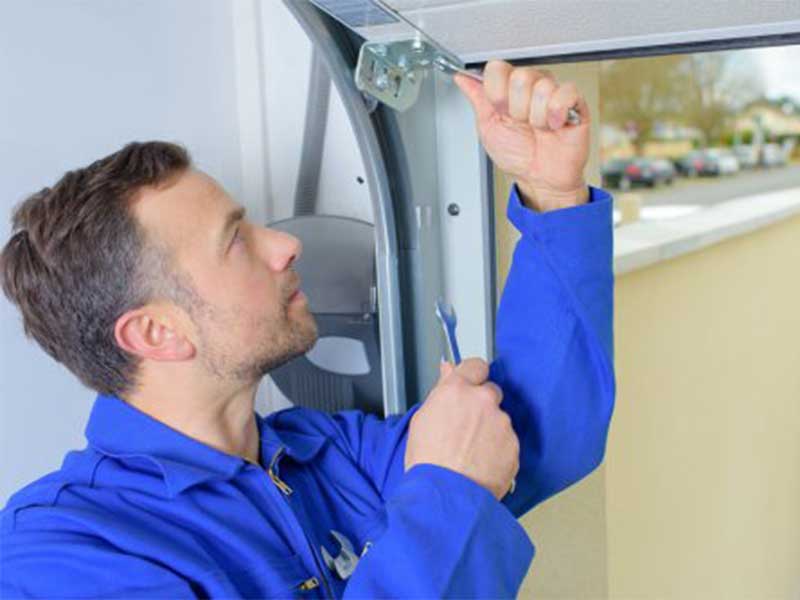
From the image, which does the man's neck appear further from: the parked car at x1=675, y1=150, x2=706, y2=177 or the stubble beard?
the parked car at x1=675, y1=150, x2=706, y2=177

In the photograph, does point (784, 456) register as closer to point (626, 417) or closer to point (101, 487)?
point (626, 417)

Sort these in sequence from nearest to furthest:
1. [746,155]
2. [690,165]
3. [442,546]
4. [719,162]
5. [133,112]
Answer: [442,546]
[133,112]
[746,155]
[719,162]
[690,165]

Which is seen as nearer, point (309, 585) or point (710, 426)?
point (309, 585)

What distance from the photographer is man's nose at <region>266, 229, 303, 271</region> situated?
3.20 ft

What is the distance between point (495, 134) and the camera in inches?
37.3

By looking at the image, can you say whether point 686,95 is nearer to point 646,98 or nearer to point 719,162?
point 646,98

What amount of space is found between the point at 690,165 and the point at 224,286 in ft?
16.8

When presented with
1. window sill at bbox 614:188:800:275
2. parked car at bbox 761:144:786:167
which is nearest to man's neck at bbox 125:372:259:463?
window sill at bbox 614:188:800:275

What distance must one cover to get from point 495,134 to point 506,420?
311mm

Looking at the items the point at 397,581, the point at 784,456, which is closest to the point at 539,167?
the point at 397,581

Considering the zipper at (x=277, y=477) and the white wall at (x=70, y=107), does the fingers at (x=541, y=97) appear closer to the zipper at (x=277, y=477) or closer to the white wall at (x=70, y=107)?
the zipper at (x=277, y=477)

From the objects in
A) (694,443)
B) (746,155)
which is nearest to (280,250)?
(694,443)

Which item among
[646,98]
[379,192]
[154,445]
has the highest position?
[646,98]

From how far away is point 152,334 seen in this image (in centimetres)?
95
